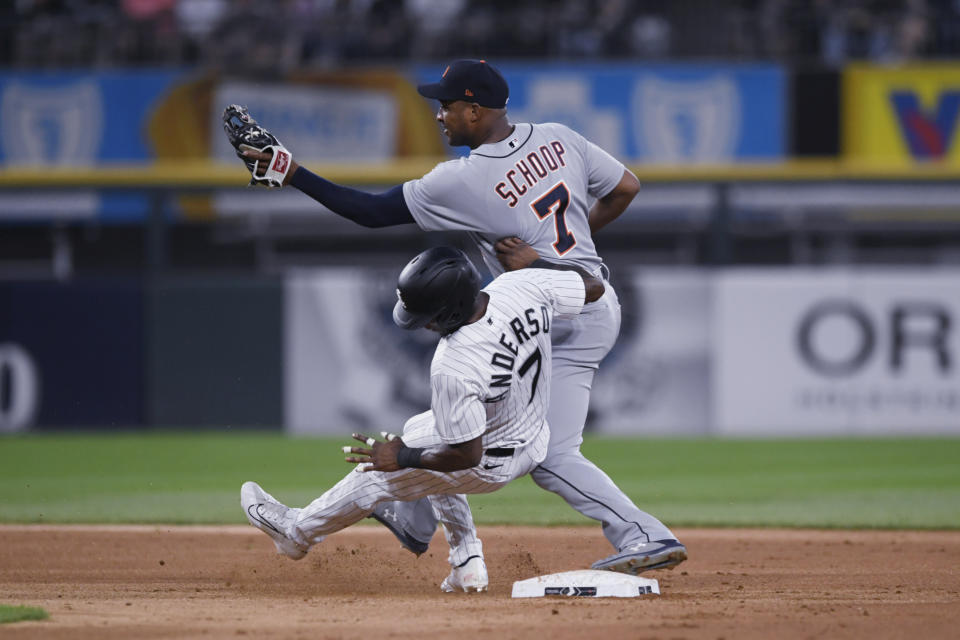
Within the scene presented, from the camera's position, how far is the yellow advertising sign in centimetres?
1469

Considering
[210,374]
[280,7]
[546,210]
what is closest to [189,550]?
[546,210]

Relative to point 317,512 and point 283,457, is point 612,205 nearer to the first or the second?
point 317,512

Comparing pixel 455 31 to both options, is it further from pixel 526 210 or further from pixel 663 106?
pixel 526 210

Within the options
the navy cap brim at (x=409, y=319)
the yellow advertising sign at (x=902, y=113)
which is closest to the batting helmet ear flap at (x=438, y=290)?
the navy cap brim at (x=409, y=319)

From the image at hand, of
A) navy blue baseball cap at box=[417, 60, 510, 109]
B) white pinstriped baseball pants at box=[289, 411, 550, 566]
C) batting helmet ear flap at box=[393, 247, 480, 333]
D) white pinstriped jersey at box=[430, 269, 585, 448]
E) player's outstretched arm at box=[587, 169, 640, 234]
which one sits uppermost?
navy blue baseball cap at box=[417, 60, 510, 109]

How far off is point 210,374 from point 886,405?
586 centimetres

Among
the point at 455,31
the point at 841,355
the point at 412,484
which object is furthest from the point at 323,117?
the point at 412,484

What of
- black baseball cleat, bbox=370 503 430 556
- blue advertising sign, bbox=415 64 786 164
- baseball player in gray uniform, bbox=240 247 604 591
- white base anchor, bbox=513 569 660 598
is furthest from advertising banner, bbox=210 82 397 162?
white base anchor, bbox=513 569 660 598

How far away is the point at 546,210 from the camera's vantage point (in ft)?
16.9

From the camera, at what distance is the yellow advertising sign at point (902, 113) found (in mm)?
14688

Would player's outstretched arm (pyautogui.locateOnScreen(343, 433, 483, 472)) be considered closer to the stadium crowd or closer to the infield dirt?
the infield dirt

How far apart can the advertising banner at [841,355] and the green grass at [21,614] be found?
814 centimetres

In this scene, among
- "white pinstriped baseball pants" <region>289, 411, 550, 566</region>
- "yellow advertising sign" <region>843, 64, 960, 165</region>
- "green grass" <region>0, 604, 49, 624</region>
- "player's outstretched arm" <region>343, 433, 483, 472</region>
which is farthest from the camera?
"yellow advertising sign" <region>843, 64, 960, 165</region>

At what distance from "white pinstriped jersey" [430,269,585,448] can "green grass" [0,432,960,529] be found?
9.62 ft
